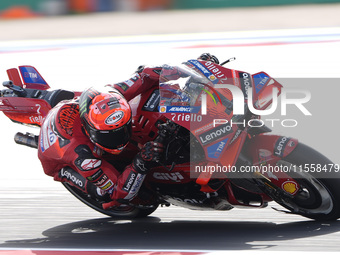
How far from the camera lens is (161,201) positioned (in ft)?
17.0

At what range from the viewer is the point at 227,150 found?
4.47 m

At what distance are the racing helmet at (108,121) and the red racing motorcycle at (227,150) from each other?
260mm

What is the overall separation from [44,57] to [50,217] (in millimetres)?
7312

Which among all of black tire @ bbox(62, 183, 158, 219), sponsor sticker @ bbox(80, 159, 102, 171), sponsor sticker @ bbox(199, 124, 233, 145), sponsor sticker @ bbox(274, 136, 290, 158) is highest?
sponsor sticker @ bbox(199, 124, 233, 145)

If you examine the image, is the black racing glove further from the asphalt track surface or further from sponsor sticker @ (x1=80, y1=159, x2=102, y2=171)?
the asphalt track surface

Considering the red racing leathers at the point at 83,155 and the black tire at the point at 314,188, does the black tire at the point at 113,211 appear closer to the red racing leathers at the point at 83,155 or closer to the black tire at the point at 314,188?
the red racing leathers at the point at 83,155

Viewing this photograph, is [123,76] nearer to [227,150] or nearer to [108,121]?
[108,121]

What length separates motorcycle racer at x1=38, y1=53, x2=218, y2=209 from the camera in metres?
4.64

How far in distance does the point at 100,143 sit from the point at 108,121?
0.22 m

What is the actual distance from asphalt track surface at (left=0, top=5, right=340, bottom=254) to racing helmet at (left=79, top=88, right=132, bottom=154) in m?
0.79

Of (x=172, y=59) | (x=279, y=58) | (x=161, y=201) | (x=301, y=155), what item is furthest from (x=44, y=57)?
(x=301, y=155)

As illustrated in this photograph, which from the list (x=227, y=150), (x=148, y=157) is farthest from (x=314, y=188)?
(x=148, y=157)

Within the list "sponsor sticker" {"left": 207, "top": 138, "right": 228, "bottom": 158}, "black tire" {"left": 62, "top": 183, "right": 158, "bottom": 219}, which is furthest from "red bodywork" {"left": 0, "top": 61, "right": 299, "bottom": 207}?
"black tire" {"left": 62, "top": 183, "right": 158, "bottom": 219}

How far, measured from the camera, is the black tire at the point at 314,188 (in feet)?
14.9
